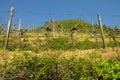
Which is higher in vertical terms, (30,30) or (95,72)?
(30,30)

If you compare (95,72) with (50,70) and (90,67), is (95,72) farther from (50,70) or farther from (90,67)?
(50,70)

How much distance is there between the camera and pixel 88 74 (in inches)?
286

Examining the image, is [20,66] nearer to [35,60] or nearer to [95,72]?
[35,60]

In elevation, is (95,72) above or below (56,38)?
below

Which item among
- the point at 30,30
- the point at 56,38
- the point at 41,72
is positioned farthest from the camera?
the point at 30,30

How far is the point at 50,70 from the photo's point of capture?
7250 millimetres

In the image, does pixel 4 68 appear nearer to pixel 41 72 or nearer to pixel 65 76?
pixel 41 72

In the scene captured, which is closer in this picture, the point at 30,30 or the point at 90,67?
the point at 90,67

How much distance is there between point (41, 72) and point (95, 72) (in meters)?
1.42

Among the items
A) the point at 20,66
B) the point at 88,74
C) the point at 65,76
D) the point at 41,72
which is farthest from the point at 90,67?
the point at 20,66

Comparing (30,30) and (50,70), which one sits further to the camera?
(30,30)

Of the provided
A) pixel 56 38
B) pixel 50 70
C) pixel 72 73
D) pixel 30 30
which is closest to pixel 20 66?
pixel 50 70

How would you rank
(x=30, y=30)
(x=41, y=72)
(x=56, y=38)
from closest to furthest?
(x=41, y=72)
(x=56, y=38)
(x=30, y=30)

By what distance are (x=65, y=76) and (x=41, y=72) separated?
63 cm
